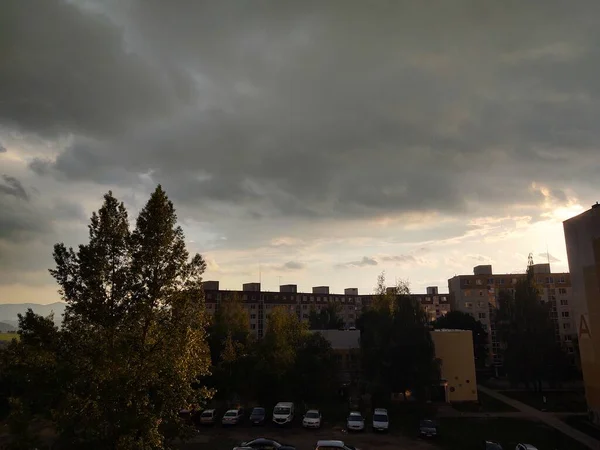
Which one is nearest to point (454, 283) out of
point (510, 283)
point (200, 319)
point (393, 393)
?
point (510, 283)

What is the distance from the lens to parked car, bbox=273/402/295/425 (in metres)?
42.6

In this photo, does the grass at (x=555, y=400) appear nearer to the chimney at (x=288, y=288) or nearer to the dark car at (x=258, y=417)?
the dark car at (x=258, y=417)

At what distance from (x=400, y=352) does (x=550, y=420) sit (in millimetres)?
17142

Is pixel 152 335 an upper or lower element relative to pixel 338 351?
upper

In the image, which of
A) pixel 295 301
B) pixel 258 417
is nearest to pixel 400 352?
pixel 258 417

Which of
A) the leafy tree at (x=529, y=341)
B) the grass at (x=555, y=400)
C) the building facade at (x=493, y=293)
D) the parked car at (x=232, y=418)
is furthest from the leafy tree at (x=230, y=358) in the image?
the building facade at (x=493, y=293)

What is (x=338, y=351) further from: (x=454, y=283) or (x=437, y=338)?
(x=454, y=283)

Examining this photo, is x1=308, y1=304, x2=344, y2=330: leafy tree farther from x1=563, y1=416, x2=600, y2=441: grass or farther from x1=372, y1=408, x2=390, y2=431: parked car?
x1=372, y1=408, x2=390, y2=431: parked car

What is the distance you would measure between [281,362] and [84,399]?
3672 centimetres

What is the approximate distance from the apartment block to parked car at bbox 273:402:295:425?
249 ft

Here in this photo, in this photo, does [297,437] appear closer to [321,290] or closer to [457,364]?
[457,364]

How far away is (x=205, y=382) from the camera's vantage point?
172ft

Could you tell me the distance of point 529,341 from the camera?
2576 inches

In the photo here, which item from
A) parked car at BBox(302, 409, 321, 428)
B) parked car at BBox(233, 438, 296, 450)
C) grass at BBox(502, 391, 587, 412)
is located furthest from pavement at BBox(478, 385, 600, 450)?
parked car at BBox(233, 438, 296, 450)
